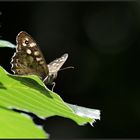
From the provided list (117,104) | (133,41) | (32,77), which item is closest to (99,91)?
(117,104)

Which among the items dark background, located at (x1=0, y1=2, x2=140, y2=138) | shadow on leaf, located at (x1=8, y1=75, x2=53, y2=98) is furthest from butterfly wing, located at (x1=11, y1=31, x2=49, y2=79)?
dark background, located at (x1=0, y1=2, x2=140, y2=138)

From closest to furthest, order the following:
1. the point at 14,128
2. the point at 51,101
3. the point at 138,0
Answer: the point at 14,128
the point at 51,101
the point at 138,0

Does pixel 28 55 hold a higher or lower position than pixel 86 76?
higher

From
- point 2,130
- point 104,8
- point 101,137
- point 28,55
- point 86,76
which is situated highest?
point 2,130

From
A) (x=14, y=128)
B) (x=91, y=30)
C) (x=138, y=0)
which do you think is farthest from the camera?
(x=91, y=30)

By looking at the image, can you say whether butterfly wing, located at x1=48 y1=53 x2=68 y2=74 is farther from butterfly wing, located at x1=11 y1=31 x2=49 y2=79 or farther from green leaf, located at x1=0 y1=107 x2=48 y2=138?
green leaf, located at x1=0 y1=107 x2=48 y2=138

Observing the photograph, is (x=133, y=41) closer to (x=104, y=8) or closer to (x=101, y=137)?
(x=104, y=8)

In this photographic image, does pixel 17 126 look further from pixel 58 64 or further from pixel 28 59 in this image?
pixel 58 64
